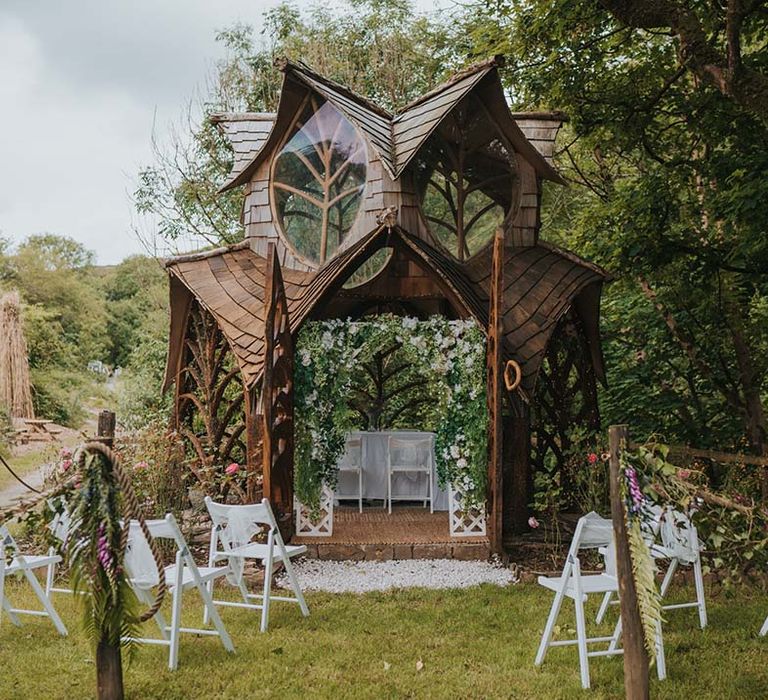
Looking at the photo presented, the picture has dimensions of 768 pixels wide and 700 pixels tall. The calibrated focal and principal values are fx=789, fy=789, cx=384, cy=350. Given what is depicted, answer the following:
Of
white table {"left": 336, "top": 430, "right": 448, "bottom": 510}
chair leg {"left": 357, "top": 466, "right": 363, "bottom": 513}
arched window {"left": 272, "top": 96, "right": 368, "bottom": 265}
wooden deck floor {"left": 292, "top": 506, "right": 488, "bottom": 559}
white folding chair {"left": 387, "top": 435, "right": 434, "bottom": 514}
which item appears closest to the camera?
wooden deck floor {"left": 292, "top": 506, "right": 488, "bottom": 559}

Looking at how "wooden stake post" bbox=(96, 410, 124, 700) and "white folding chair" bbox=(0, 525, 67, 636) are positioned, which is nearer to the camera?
"wooden stake post" bbox=(96, 410, 124, 700)

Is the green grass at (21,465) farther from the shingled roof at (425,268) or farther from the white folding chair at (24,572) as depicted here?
the white folding chair at (24,572)

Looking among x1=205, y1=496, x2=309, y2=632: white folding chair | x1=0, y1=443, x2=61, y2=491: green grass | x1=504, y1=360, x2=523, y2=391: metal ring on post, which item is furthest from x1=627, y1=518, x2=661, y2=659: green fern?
x1=0, y1=443, x2=61, y2=491: green grass

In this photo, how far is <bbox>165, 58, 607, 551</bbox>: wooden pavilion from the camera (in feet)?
27.8

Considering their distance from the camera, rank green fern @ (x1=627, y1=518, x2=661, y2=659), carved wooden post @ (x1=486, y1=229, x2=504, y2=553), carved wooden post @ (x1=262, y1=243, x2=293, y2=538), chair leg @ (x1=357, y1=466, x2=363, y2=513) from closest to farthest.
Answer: green fern @ (x1=627, y1=518, x2=661, y2=659)
carved wooden post @ (x1=262, y1=243, x2=293, y2=538)
carved wooden post @ (x1=486, y1=229, x2=504, y2=553)
chair leg @ (x1=357, y1=466, x2=363, y2=513)

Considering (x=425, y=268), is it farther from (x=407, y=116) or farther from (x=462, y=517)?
(x=462, y=517)

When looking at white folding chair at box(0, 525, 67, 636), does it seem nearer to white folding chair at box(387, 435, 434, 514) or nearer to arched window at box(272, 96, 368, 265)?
arched window at box(272, 96, 368, 265)

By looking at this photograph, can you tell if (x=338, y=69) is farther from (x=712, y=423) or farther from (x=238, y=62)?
(x=712, y=423)

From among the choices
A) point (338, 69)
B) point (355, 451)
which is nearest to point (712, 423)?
point (355, 451)

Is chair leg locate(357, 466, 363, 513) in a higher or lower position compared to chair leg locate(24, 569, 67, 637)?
higher

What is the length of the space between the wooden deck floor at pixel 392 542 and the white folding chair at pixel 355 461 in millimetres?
718

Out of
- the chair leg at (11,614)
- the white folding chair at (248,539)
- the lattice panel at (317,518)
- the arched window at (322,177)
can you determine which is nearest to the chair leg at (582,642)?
the white folding chair at (248,539)

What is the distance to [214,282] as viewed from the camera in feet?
31.1

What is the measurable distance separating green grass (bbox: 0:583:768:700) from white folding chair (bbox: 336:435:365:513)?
11.9ft
